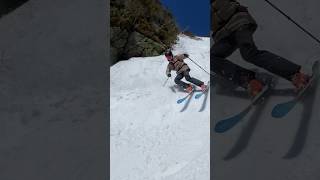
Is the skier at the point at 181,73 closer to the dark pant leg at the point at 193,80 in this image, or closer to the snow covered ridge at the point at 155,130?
the dark pant leg at the point at 193,80

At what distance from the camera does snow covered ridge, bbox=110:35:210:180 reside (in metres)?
5.38

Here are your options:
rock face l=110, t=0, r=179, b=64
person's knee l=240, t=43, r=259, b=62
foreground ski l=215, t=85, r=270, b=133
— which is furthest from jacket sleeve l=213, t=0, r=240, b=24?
rock face l=110, t=0, r=179, b=64

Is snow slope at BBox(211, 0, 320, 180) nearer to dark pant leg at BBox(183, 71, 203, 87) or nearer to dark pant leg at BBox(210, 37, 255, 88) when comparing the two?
dark pant leg at BBox(210, 37, 255, 88)

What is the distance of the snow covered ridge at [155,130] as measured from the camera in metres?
5.38

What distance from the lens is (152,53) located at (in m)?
11.5

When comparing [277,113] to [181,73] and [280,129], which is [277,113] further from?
[181,73]

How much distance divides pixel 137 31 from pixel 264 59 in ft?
25.2

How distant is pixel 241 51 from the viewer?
14.9 ft
